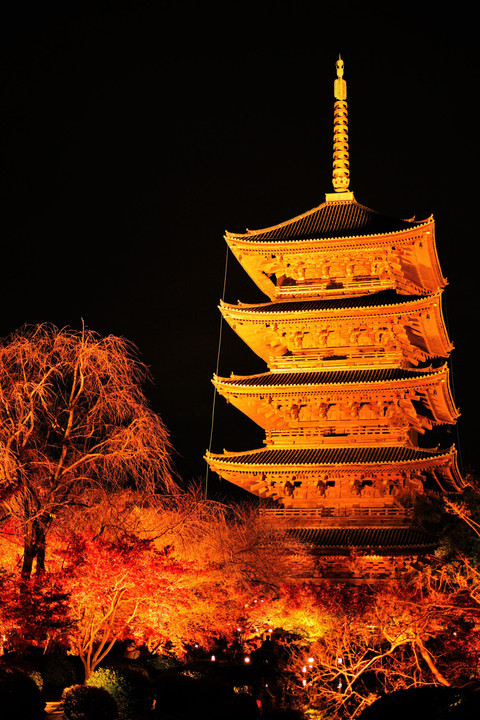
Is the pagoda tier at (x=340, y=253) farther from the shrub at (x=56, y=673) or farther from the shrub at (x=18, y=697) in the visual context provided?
the shrub at (x=18, y=697)

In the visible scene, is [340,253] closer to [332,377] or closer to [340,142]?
[332,377]

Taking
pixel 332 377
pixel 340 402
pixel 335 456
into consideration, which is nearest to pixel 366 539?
pixel 335 456

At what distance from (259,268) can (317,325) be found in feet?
12.8

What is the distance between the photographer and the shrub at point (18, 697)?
16.2 metres

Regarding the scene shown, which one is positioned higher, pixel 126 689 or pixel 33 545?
pixel 33 545

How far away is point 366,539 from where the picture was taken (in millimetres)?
28734

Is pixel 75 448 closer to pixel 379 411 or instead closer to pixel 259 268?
pixel 379 411

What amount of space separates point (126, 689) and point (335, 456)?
1315 centimetres

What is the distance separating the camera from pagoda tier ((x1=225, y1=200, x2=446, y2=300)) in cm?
3189

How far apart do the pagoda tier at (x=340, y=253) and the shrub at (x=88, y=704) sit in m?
18.9

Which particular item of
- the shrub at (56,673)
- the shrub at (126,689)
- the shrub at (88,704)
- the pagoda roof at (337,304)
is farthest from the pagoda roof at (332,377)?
the shrub at (88,704)

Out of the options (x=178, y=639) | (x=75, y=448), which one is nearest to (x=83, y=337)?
(x=75, y=448)

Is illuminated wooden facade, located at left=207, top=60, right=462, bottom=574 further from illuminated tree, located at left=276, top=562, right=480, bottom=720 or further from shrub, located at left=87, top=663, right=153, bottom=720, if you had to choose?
shrub, located at left=87, top=663, right=153, bottom=720

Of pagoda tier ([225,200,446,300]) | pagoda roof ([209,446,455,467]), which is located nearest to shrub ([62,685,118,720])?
pagoda roof ([209,446,455,467])
